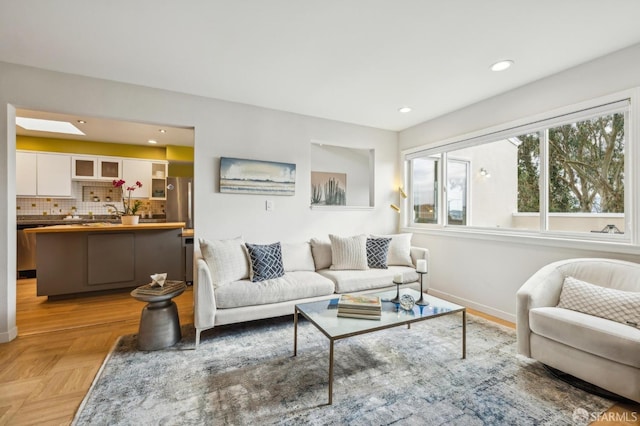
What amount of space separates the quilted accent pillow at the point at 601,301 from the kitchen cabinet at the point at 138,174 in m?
6.61

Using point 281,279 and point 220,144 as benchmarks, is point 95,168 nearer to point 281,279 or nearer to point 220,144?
point 220,144

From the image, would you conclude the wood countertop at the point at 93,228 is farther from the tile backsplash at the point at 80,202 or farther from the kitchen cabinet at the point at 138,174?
the tile backsplash at the point at 80,202

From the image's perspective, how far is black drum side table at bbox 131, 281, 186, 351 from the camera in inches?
93.1

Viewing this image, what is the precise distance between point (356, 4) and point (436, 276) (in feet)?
10.7

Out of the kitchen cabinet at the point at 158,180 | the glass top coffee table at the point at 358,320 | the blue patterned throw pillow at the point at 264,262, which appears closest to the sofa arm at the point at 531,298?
the glass top coffee table at the point at 358,320

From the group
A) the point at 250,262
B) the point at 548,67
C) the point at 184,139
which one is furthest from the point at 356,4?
the point at 184,139

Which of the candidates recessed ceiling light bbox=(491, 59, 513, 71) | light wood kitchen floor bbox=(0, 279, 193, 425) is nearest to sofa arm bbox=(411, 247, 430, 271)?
recessed ceiling light bbox=(491, 59, 513, 71)

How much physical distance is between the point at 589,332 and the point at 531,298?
1.19ft

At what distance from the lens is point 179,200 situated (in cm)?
545

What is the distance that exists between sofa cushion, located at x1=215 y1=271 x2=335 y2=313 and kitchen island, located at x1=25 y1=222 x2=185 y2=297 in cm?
199

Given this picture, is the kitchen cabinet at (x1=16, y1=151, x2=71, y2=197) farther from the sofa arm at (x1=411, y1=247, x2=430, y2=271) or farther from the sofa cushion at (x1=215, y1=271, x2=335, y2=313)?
the sofa arm at (x1=411, y1=247, x2=430, y2=271)

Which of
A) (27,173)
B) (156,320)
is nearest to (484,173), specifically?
(156,320)

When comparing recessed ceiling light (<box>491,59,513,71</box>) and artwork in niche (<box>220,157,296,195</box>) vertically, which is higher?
recessed ceiling light (<box>491,59,513,71</box>)

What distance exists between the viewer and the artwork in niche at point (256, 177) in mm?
3307
